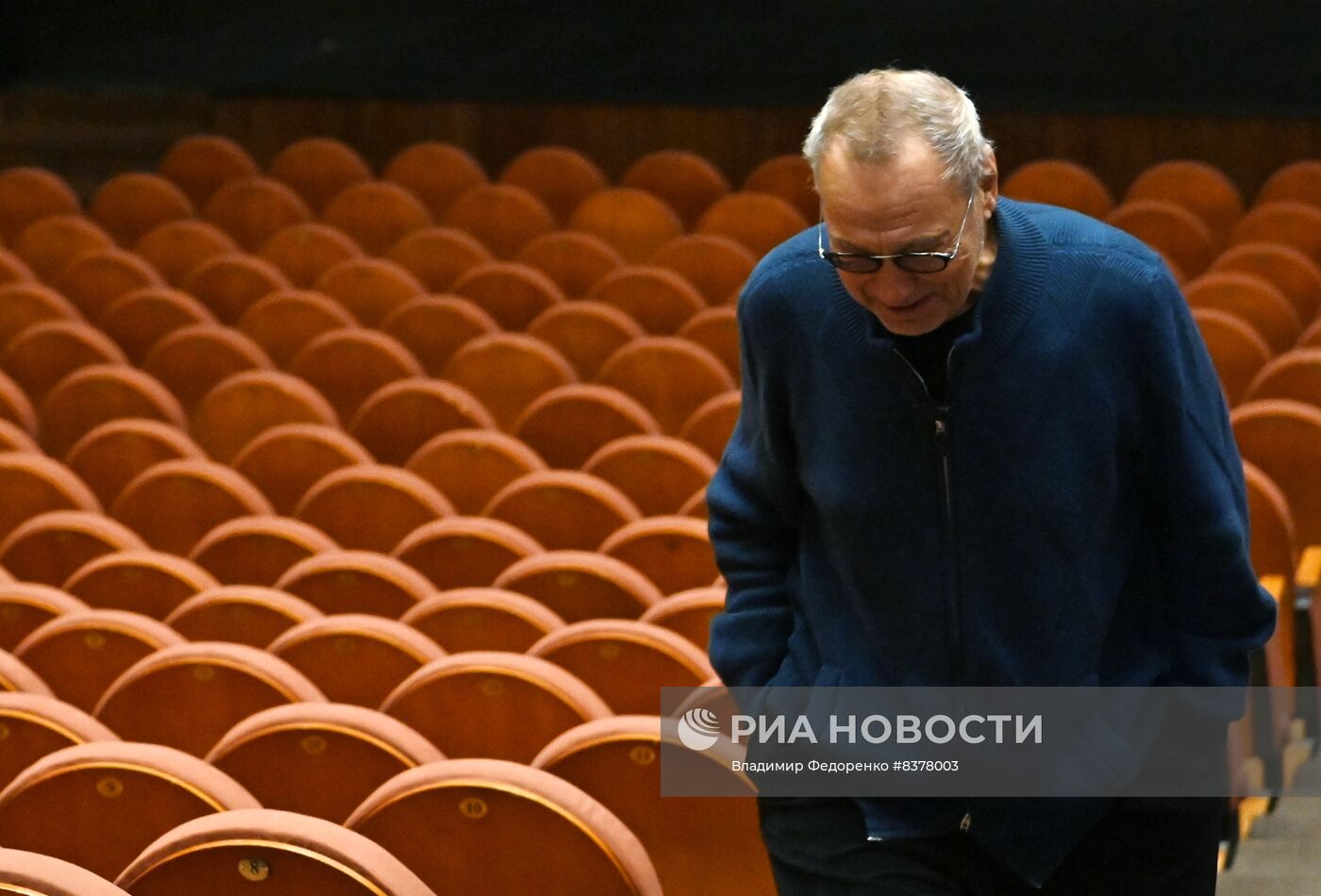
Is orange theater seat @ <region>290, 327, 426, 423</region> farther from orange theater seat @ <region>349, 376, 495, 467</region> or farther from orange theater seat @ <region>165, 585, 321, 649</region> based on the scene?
orange theater seat @ <region>165, 585, 321, 649</region>

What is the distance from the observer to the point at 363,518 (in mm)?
1537

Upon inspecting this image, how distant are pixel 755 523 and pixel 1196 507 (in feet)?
0.53

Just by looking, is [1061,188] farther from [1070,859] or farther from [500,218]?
[1070,859]

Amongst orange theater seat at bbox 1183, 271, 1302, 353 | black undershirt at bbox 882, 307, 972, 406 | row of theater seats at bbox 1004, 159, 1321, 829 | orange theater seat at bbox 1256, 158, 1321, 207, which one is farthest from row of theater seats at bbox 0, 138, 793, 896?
orange theater seat at bbox 1256, 158, 1321, 207

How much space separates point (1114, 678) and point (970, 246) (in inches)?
6.8

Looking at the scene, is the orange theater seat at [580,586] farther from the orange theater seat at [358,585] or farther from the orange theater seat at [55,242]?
the orange theater seat at [55,242]

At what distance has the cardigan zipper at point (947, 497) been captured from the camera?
0.60 m

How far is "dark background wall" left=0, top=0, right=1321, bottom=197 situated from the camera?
9.66ft

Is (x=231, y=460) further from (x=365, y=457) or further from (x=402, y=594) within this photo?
(x=402, y=594)

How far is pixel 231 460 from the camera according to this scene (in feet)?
6.03

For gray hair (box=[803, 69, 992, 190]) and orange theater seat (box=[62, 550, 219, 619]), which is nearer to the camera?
gray hair (box=[803, 69, 992, 190])

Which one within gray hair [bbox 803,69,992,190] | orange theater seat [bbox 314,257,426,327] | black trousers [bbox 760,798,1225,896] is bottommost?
black trousers [bbox 760,798,1225,896]

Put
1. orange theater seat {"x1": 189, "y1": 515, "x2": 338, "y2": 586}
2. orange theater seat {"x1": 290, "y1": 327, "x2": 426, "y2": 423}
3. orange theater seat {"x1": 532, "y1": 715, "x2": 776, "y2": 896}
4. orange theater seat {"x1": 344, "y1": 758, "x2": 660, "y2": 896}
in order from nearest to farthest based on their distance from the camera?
orange theater seat {"x1": 344, "y1": 758, "x2": 660, "y2": 896} → orange theater seat {"x1": 532, "y1": 715, "x2": 776, "y2": 896} → orange theater seat {"x1": 189, "y1": 515, "x2": 338, "y2": 586} → orange theater seat {"x1": 290, "y1": 327, "x2": 426, "y2": 423}

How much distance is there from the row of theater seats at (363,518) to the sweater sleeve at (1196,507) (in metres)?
0.30
